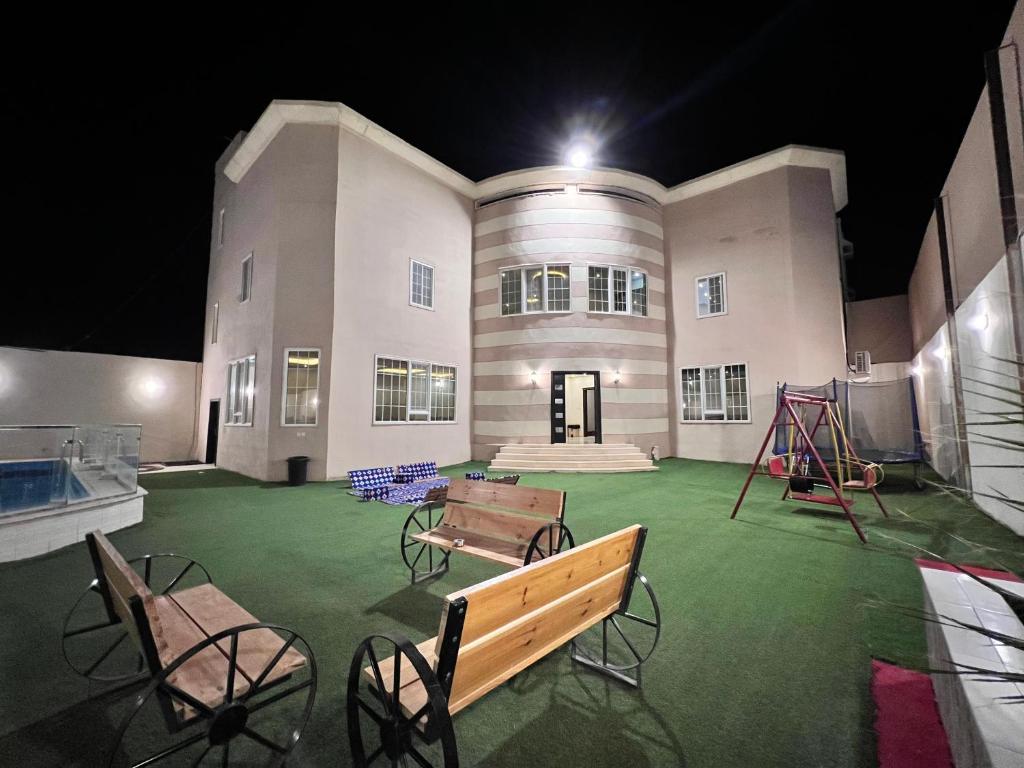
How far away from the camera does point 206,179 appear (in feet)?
54.2

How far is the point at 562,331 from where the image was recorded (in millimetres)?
14406

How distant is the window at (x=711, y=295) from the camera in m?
14.8

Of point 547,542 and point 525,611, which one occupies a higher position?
point 525,611

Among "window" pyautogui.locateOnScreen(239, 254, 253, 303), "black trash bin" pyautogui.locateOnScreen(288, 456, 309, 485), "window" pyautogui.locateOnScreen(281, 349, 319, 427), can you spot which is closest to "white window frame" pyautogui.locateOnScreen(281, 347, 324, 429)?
"window" pyautogui.locateOnScreen(281, 349, 319, 427)

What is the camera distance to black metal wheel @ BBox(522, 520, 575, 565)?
11.2 ft

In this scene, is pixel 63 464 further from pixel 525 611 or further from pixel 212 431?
pixel 212 431

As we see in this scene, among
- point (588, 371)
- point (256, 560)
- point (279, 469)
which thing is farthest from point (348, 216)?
point (256, 560)

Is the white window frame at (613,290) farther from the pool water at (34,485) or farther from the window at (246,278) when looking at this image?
the pool water at (34,485)

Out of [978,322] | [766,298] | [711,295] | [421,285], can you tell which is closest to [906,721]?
[978,322]

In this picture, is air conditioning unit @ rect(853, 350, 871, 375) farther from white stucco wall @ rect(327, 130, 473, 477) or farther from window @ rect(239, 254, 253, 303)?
window @ rect(239, 254, 253, 303)

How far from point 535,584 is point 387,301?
11.0 meters

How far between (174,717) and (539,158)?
1572 centimetres

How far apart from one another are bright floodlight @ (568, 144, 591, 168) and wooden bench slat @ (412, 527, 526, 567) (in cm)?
1344

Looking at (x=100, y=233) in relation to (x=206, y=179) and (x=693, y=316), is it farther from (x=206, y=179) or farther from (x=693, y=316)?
(x=693, y=316)
